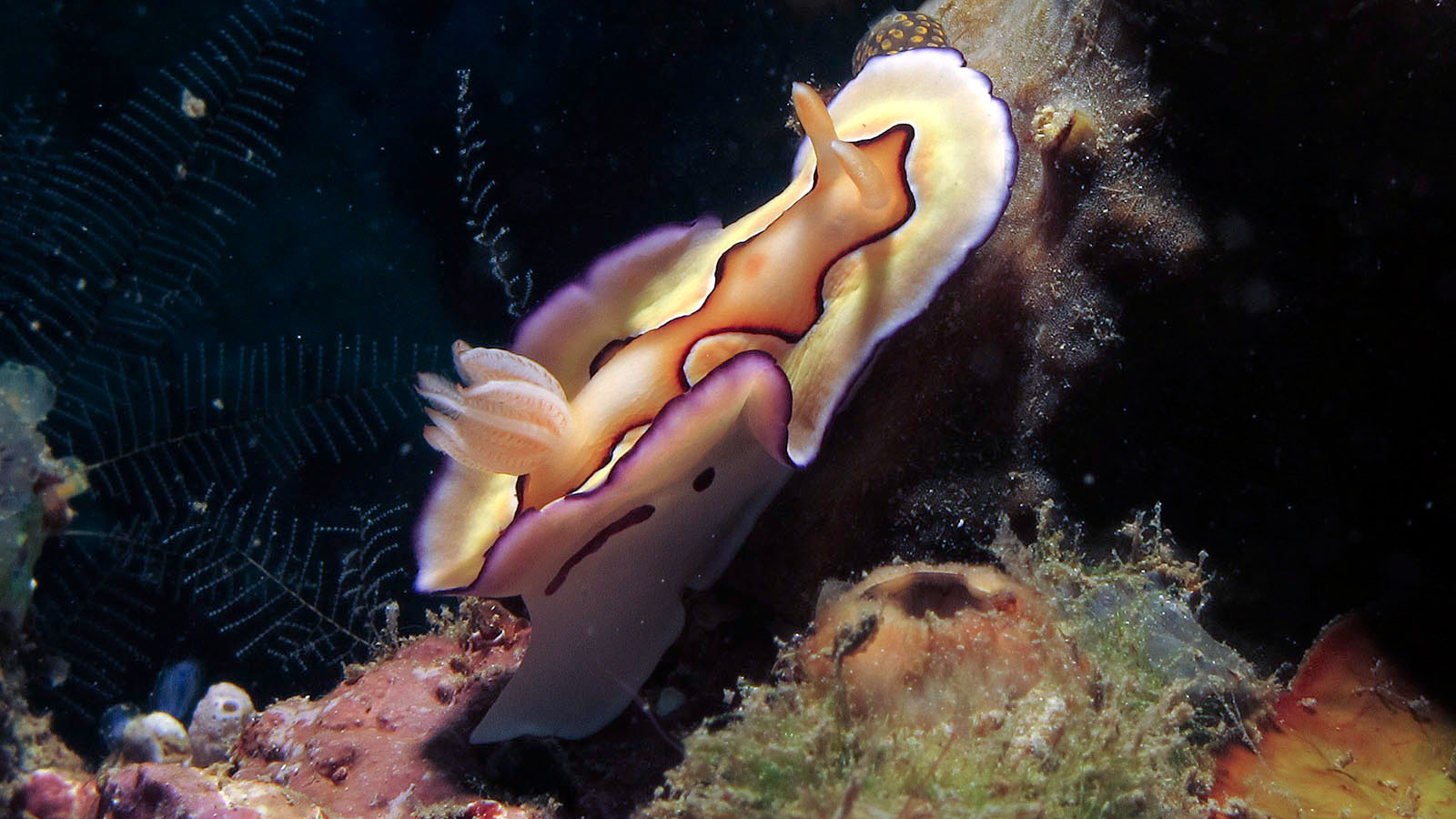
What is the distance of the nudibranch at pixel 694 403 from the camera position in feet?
7.39

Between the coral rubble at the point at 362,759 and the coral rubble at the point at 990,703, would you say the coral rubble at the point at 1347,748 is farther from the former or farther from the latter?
the coral rubble at the point at 362,759

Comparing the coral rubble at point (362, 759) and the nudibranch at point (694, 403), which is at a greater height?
the nudibranch at point (694, 403)

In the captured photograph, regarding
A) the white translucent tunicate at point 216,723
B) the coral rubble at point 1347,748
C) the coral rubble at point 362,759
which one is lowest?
the white translucent tunicate at point 216,723

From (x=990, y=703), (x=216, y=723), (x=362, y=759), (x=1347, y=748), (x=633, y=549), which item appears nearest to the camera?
(x=990, y=703)

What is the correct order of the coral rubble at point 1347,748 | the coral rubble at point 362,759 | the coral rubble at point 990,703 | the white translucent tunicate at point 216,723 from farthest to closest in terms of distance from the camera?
the white translucent tunicate at point 216,723 → the coral rubble at point 362,759 → the coral rubble at point 1347,748 → the coral rubble at point 990,703

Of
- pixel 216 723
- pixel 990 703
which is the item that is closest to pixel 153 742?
pixel 216 723

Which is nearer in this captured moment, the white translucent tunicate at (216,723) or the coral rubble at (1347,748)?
the coral rubble at (1347,748)

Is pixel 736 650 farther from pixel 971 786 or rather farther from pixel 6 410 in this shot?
pixel 6 410

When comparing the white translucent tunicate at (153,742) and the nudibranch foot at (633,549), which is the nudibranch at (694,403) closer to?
the nudibranch foot at (633,549)

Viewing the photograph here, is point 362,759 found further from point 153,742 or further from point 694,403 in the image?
point 153,742

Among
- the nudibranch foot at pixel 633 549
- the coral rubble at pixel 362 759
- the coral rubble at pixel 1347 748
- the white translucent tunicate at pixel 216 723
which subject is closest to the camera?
the coral rubble at pixel 1347 748

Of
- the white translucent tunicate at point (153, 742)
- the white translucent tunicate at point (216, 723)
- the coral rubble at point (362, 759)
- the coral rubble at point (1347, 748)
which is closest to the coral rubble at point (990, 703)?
the coral rubble at point (1347, 748)

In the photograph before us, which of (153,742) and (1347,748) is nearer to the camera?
(1347,748)

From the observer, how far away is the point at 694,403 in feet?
7.14
